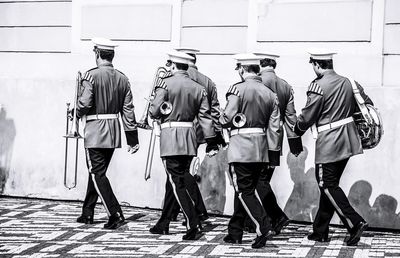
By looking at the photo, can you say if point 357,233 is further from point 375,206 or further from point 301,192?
point 301,192

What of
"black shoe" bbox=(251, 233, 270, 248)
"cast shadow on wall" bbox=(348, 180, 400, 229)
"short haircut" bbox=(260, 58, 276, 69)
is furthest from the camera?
"cast shadow on wall" bbox=(348, 180, 400, 229)

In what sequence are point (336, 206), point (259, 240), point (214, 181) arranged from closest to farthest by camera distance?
point (259, 240)
point (336, 206)
point (214, 181)

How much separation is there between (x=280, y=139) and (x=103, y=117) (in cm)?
185

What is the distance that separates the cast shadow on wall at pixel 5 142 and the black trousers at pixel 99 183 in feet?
8.44

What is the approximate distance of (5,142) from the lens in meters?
14.0

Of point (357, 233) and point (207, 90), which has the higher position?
point (207, 90)

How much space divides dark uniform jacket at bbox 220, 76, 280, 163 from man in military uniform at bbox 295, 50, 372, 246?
37 centimetres

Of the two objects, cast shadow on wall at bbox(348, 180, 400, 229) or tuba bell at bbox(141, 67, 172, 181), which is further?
cast shadow on wall at bbox(348, 180, 400, 229)

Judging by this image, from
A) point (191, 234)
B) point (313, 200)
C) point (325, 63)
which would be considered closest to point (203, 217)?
point (313, 200)

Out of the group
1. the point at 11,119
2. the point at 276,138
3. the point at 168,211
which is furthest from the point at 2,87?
the point at 276,138

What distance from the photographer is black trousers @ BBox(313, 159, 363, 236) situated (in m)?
10.5

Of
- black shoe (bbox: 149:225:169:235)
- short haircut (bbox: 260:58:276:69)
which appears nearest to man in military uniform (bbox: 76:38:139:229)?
black shoe (bbox: 149:225:169:235)

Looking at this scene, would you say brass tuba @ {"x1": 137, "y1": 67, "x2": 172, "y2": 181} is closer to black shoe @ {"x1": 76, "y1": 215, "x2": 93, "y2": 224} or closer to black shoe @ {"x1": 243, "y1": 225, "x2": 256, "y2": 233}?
black shoe @ {"x1": 76, "y1": 215, "x2": 93, "y2": 224}

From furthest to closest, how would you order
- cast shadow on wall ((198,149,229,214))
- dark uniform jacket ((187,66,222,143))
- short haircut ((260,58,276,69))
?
cast shadow on wall ((198,149,229,214)) → dark uniform jacket ((187,66,222,143)) → short haircut ((260,58,276,69))
